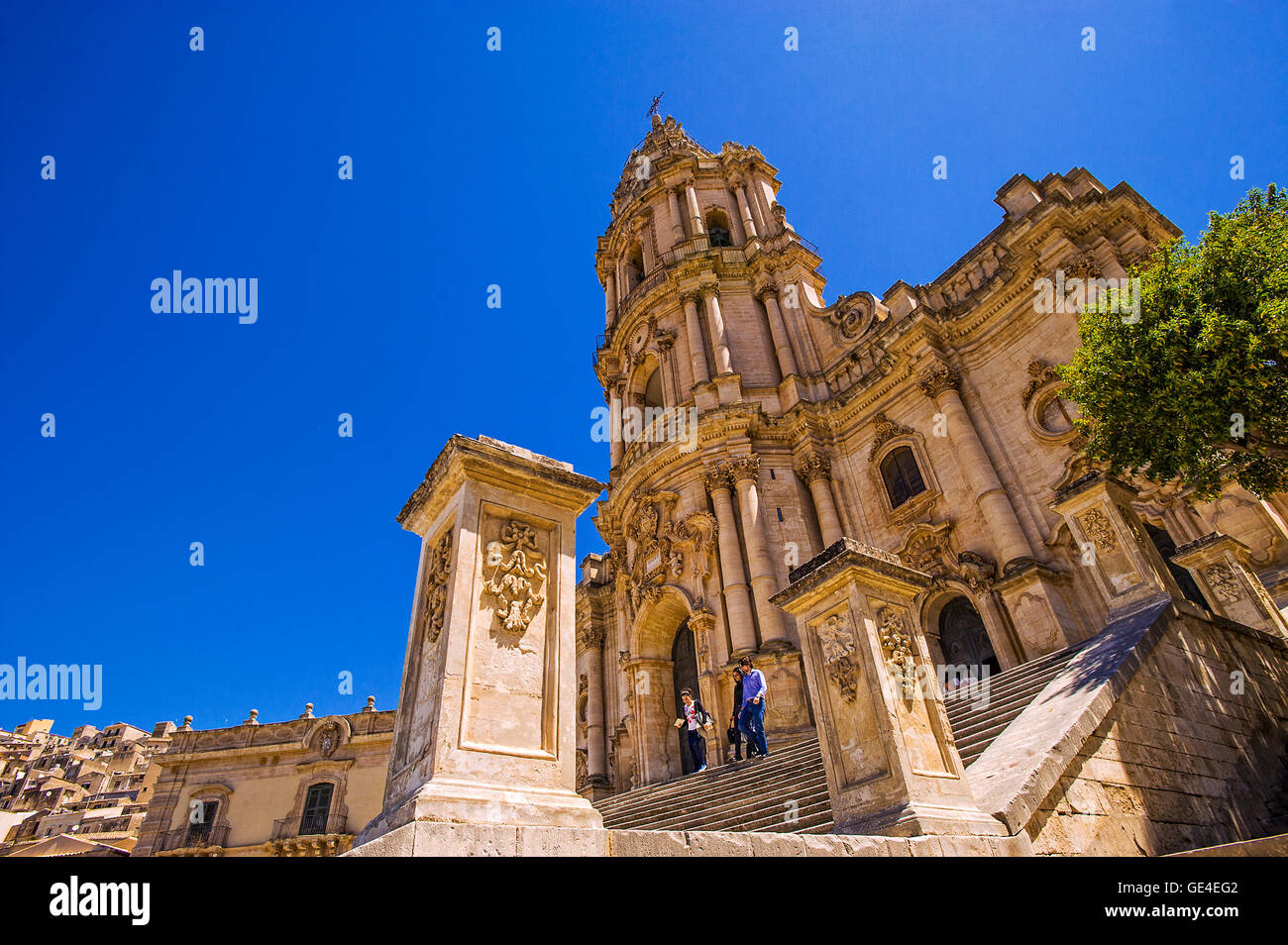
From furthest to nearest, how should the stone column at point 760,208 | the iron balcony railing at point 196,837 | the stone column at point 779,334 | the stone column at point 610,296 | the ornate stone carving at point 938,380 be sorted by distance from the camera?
the stone column at point 610,296, the stone column at point 760,208, the iron balcony railing at point 196,837, the stone column at point 779,334, the ornate stone carving at point 938,380

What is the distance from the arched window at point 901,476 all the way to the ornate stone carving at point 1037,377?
3.12 metres

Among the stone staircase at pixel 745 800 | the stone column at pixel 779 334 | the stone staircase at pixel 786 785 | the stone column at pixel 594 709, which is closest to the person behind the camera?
the stone staircase at pixel 745 800

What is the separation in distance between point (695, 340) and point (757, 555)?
8597 mm

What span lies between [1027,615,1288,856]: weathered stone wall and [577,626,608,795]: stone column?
17.4 metres

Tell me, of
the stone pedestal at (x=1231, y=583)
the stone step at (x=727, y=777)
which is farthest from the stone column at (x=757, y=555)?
the stone pedestal at (x=1231, y=583)

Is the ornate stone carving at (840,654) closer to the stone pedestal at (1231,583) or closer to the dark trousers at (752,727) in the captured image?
the dark trousers at (752,727)

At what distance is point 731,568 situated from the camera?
1869 centimetres

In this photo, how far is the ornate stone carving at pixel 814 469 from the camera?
793 inches

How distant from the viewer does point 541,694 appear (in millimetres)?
4129

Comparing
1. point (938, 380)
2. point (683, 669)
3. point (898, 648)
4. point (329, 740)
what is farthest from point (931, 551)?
point (329, 740)

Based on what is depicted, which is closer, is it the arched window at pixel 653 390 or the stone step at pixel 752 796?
the stone step at pixel 752 796

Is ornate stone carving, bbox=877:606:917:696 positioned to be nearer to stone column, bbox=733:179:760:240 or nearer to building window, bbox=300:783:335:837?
stone column, bbox=733:179:760:240
